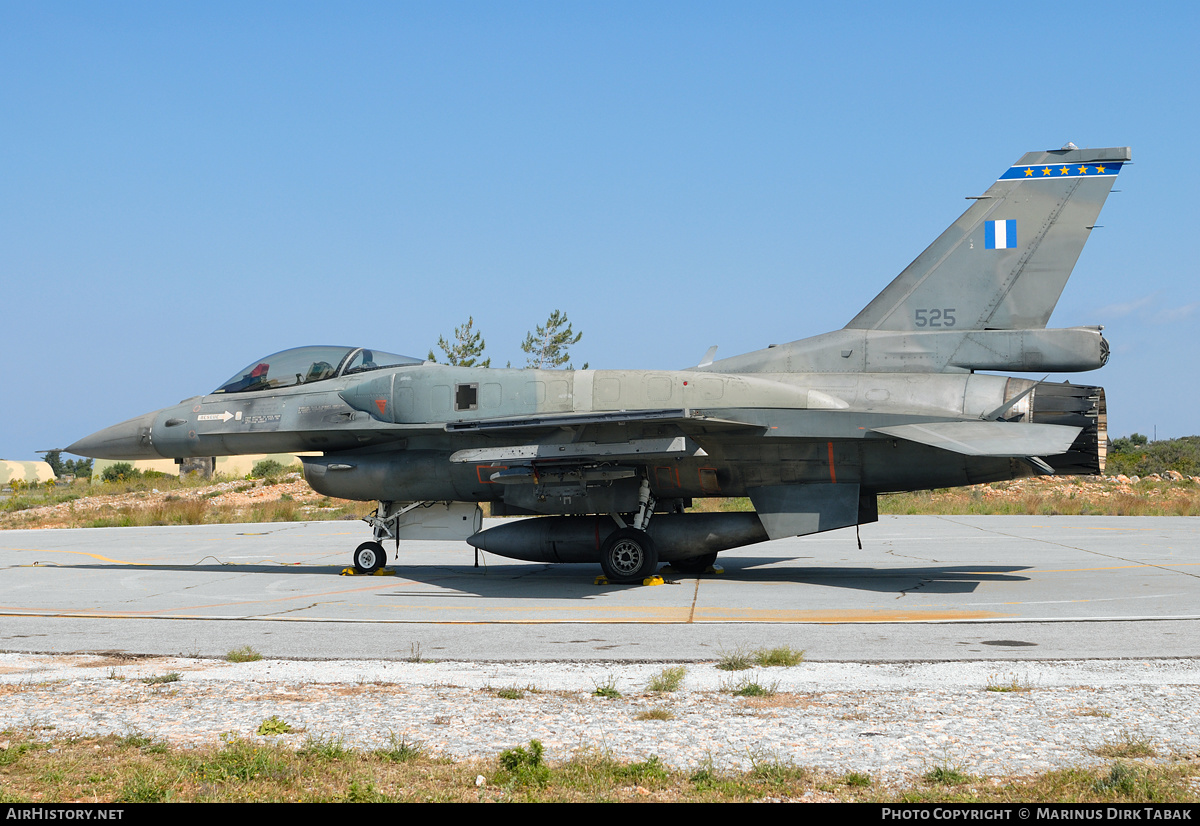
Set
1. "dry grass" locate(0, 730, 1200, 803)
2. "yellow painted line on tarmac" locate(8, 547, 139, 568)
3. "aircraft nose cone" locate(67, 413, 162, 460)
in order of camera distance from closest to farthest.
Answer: "dry grass" locate(0, 730, 1200, 803) < "aircraft nose cone" locate(67, 413, 162, 460) < "yellow painted line on tarmac" locate(8, 547, 139, 568)

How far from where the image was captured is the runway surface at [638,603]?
8.49 metres

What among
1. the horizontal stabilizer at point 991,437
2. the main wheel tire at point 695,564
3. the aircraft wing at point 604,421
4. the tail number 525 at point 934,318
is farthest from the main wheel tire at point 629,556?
the tail number 525 at point 934,318

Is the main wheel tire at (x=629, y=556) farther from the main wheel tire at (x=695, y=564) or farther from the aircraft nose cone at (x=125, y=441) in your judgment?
the aircraft nose cone at (x=125, y=441)

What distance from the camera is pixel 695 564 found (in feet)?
49.6

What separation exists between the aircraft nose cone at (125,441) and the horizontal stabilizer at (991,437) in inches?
466

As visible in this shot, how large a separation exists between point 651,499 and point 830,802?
9482mm

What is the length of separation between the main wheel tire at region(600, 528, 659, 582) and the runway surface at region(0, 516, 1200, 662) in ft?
0.70

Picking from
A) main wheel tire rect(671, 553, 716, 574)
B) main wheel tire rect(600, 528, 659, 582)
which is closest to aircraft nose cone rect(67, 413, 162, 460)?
main wheel tire rect(600, 528, 659, 582)

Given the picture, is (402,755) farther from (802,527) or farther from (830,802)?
(802,527)

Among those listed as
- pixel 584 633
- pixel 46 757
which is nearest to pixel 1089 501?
pixel 584 633

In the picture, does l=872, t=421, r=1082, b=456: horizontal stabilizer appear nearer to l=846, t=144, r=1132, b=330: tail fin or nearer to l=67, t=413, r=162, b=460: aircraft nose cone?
l=846, t=144, r=1132, b=330: tail fin

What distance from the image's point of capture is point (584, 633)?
30.5 feet

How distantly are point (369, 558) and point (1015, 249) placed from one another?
1087 centimetres

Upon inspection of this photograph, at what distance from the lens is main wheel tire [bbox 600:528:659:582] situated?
43.8 feet
